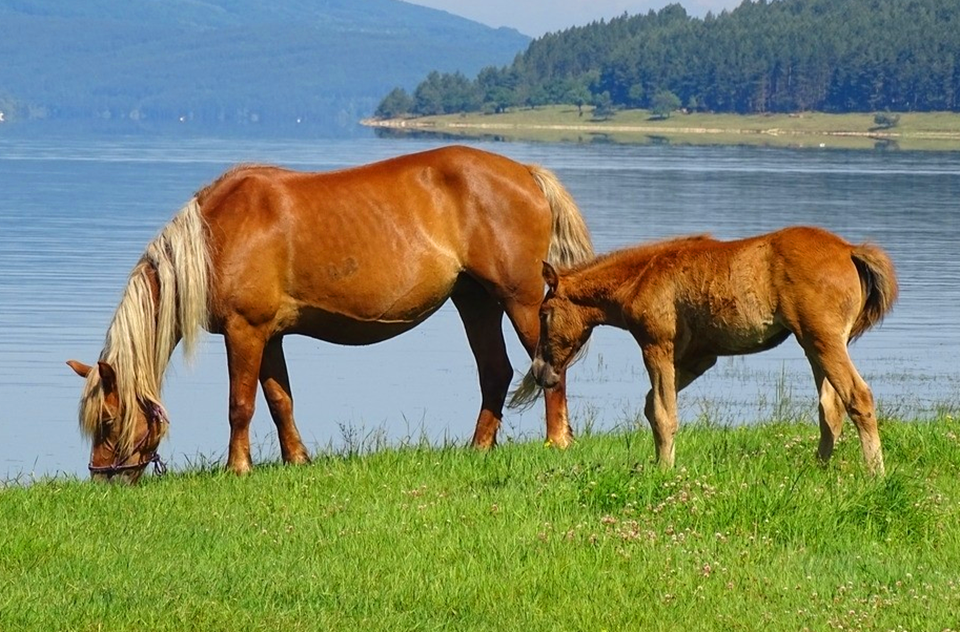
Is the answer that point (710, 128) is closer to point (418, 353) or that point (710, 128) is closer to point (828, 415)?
point (418, 353)

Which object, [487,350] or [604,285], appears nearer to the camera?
[604,285]

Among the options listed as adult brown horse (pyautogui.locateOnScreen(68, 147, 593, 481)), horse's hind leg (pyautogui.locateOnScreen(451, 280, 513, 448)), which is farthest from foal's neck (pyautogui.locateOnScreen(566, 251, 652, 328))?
horse's hind leg (pyautogui.locateOnScreen(451, 280, 513, 448))

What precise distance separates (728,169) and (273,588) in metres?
66.8

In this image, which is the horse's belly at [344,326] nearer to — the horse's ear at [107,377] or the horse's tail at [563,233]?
the horse's tail at [563,233]

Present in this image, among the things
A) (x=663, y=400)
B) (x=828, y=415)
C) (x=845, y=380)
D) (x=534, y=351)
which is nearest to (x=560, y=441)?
(x=534, y=351)

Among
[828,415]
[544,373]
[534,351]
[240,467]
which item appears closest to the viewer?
[828,415]

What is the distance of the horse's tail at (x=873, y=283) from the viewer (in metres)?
8.92

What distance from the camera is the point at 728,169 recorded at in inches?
2852

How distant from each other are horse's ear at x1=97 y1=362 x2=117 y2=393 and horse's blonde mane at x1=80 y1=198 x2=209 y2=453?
3 centimetres

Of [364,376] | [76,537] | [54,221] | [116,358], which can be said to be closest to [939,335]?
[364,376]

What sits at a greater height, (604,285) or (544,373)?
(604,285)

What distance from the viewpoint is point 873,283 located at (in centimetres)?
896

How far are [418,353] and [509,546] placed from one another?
45.6 ft

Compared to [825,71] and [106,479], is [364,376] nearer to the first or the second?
[106,479]
